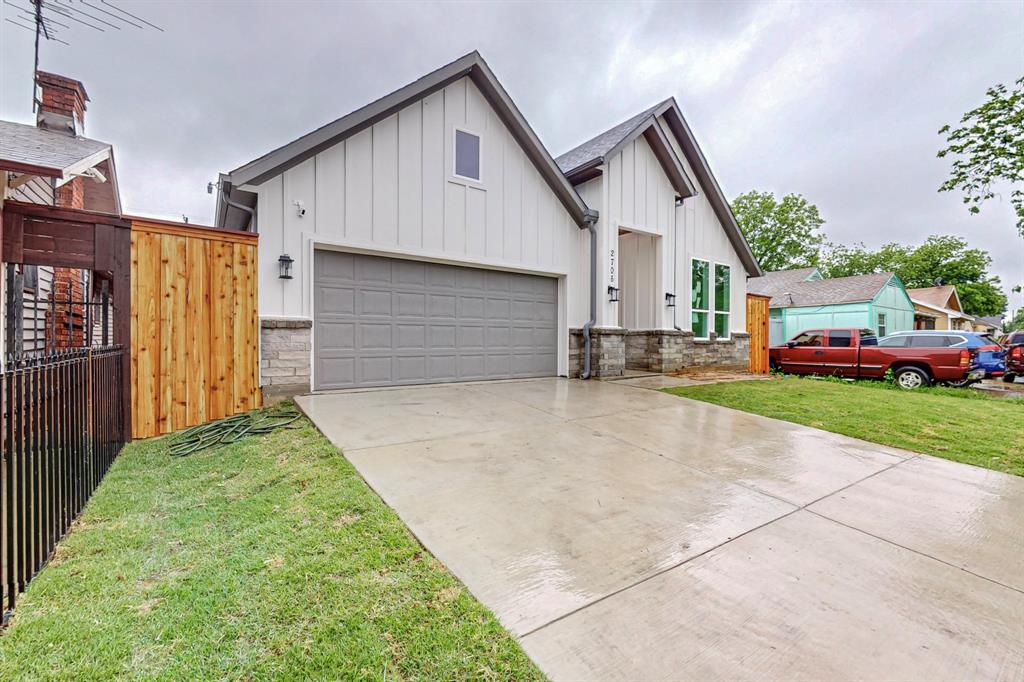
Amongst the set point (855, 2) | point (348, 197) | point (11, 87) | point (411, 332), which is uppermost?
point (855, 2)

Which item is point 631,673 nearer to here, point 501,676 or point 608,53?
point 501,676

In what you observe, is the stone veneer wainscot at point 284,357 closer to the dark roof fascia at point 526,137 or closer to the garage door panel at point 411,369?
the garage door panel at point 411,369

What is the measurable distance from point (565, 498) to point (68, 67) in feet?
47.6

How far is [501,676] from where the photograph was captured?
1515mm

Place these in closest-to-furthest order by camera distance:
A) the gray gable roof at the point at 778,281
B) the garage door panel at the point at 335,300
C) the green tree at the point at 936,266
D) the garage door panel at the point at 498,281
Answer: the garage door panel at the point at 335,300, the garage door panel at the point at 498,281, the gray gable roof at the point at 778,281, the green tree at the point at 936,266

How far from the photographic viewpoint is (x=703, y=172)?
38.0ft

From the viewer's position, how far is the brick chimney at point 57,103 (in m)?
7.66

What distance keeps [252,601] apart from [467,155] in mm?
7912

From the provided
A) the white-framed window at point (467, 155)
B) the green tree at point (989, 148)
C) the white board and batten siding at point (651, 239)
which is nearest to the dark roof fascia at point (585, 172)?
the white board and batten siding at point (651, 239)

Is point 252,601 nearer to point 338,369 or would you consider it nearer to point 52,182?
point 338,369

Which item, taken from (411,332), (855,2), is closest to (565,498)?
(411,332)

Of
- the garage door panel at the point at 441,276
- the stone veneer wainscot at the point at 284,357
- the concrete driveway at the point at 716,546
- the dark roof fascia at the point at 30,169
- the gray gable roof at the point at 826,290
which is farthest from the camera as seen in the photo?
the gray gable roof at the point at 826,290

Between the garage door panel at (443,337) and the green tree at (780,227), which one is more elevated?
the green tree at (780,227)

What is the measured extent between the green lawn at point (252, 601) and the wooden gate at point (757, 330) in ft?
44.3
